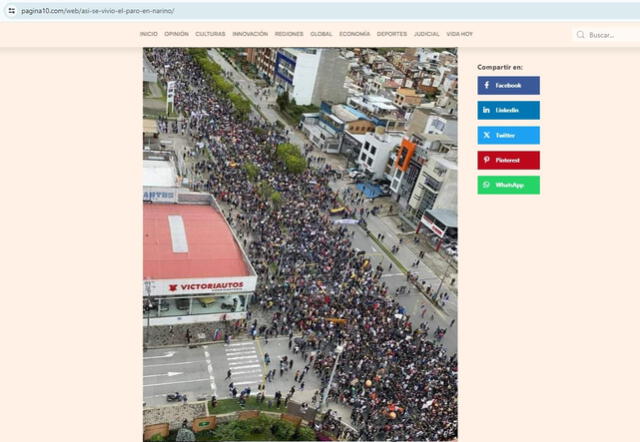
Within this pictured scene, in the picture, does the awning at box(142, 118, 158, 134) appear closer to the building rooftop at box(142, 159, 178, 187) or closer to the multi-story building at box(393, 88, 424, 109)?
the building rooftop at box(142, 159, 178, 187)

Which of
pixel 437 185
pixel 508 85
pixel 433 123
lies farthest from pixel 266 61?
pixel 508 85

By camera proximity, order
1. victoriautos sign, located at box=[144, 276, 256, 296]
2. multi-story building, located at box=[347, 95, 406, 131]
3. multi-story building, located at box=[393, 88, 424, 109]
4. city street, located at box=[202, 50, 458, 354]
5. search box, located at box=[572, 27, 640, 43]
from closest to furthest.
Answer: search box, located at box=[572, 27, 640, 43] → victoriautos sign, located at box=[144, 276, 256, 296] → city street, located at box=[202, 50, 458, 354] → multi-story building, located at box=[347, 95, 406, 131] → multi-story building, located at box=[393, 88, 424, 109]

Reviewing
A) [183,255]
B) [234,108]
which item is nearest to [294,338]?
[183,255]

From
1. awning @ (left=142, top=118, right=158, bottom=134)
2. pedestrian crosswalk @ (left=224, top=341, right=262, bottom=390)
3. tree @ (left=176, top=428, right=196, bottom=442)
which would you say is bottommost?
pedestrian crosswalk @ (left=224, top=341, right=262, bottom=390)

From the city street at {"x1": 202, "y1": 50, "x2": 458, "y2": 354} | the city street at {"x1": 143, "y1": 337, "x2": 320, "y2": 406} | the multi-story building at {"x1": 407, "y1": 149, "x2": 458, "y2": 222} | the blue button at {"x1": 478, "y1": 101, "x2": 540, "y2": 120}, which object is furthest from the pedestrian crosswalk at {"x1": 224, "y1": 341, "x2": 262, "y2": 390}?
the multi-story building at {"x1": 407, "y1": 149, "x2": 458, "y2": 222}

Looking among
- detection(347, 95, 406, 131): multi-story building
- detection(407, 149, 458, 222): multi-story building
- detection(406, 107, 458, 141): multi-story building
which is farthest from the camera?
detection(347, 95, 406, 131): multi-story building

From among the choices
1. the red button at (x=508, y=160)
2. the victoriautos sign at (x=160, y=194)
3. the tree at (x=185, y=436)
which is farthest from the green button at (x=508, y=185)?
the victoriautos sign at (x=160, y=194)

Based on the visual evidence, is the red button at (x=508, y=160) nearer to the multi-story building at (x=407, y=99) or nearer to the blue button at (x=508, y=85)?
the blue button at (x=508, y=85)

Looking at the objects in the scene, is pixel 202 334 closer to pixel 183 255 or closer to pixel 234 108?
pixel 183 255

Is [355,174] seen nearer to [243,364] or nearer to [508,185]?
[243,364]
